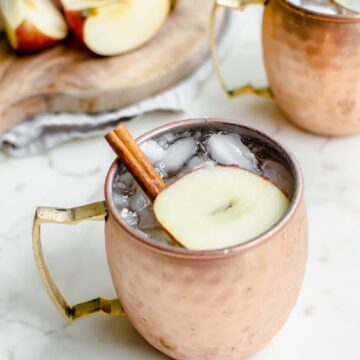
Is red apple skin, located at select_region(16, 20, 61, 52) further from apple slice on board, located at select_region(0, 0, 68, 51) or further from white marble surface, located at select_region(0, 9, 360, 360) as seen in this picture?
white marble surface, located at select_region(0, 9, 360, 360)

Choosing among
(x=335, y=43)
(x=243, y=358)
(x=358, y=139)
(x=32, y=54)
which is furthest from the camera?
(x=32, y=54)

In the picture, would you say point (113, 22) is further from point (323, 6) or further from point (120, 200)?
point (120, 200)

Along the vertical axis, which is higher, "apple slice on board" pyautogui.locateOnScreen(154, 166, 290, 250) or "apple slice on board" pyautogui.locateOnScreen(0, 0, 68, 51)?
"apple slice on board" pyautogui.locateOnScreen(154, 166, 290, 250)

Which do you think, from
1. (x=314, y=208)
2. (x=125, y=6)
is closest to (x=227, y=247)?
(x=314, y=208)

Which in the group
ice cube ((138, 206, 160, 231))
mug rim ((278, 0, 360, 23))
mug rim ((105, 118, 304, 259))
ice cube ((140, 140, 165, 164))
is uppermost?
mug rim ((278, 0, 360, 23))

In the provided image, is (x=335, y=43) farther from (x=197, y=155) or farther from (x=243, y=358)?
(x=243, y=358)

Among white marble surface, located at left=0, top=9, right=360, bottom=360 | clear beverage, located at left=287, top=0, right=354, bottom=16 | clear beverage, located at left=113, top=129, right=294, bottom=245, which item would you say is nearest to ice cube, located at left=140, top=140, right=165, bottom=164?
clear beverage, located at left=113, top=129, right=294, bottom=245
